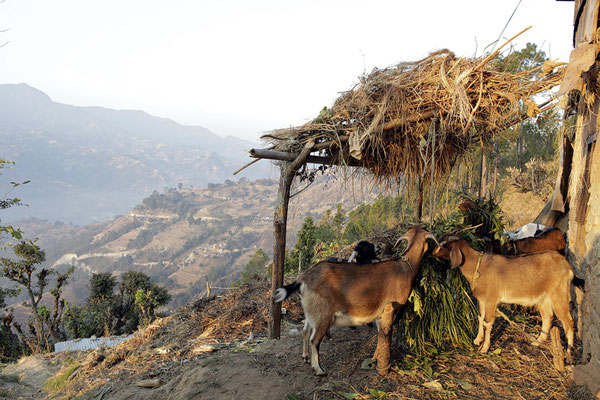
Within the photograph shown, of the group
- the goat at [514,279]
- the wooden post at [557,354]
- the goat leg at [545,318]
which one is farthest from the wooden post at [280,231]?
the wooden post at [557,354]

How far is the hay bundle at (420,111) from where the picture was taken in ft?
16.9

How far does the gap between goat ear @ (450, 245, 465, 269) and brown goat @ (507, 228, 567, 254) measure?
152cm

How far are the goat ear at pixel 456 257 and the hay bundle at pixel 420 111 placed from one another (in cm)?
143

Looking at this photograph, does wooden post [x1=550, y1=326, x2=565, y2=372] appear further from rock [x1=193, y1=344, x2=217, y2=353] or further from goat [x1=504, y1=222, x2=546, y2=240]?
rock [x1=193, y1=344, x2=217, y2=353]

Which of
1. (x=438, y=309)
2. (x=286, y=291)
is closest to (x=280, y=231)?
(x=286, y=291)

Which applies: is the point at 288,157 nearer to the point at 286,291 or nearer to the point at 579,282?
the point at 286,291

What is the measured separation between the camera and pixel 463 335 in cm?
476

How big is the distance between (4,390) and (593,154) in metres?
12.6

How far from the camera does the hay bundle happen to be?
5160 millimetres

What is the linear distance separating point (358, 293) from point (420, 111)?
10.0 ft

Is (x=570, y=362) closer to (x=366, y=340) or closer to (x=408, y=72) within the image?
(x=366, y=340)

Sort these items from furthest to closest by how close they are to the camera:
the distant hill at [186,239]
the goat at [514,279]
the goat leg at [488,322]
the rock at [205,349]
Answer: the distant hill at [186,239] < the rock at [205,349] < the goat leg at [488,322] < the goat at [514,279]

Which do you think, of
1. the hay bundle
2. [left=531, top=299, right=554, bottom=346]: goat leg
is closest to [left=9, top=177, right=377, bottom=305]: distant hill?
the hay bundle

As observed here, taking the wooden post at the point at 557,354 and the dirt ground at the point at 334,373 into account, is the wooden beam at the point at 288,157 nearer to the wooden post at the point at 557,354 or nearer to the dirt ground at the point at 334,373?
the dirt ground at the point at 334,373
